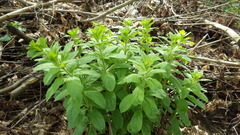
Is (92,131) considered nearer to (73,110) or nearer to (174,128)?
(73,110)

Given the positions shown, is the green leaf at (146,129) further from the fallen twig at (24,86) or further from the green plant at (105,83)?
the fallen twig at (24,86)

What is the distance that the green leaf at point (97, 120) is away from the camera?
1.87 meters

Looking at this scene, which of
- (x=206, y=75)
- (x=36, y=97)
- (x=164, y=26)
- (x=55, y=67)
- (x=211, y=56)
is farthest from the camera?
(x=164, y=26)

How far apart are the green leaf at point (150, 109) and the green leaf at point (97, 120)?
38 centimetres

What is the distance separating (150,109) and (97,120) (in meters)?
0.47

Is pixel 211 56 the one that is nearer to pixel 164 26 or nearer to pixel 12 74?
pixel 164 26

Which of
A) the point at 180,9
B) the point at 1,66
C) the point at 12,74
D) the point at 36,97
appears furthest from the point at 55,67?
the point at 180,9

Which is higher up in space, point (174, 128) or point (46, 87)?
point (46, 87)

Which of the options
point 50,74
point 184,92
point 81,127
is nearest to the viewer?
point 50,74

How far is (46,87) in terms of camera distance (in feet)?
9.57

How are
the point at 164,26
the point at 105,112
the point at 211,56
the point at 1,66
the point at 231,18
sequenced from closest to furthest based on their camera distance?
the point at 105,112 → the point at 1,66 → the point at 211,56 → the point at 164,26 → the point at 231,18

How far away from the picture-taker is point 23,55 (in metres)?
3.27

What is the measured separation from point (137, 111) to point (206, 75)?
168 cm

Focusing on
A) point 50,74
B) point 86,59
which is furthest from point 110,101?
point 50,74
